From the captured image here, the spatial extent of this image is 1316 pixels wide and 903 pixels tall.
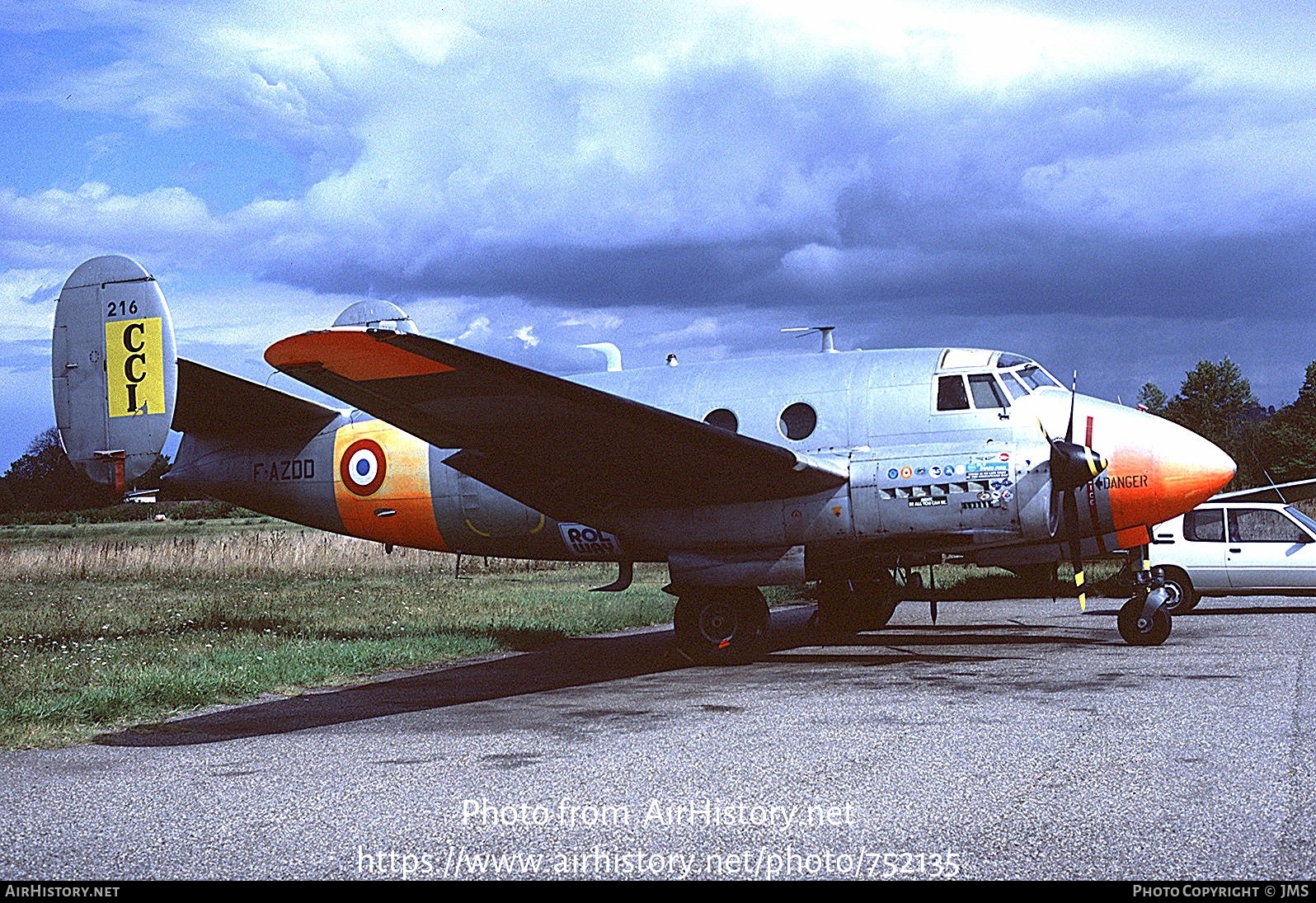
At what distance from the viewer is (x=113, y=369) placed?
592 inches

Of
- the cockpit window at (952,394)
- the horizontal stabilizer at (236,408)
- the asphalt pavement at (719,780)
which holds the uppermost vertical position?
the horizontal stabilizer at (236,408)

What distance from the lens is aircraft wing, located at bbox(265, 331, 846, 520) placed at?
10.5 metres

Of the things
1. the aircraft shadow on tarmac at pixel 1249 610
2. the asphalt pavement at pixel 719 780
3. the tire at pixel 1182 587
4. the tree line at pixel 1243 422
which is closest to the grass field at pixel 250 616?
the asphalt pavement at pixel 719 780

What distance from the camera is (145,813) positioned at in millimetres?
7102

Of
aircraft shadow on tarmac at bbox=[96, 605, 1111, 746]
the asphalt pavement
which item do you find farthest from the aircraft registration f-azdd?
the asphalt pavement

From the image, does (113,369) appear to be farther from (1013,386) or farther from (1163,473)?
(1163,473)

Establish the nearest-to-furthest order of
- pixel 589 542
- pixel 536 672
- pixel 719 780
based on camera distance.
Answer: pixel 719 780 → pixel 536 672 → pixel 589 542

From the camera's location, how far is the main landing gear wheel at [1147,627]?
14.8 m

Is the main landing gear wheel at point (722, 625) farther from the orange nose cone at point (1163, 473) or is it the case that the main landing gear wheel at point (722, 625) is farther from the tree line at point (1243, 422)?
the tree line at point (1243, 422)

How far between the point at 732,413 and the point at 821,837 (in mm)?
8963

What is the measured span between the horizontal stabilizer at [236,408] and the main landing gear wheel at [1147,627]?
11009 millimetres

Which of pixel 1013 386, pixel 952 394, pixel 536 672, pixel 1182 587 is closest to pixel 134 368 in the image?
pixel 536 672

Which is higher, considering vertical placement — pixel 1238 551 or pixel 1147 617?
pixel 1238 551

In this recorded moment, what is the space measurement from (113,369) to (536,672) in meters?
6.55
